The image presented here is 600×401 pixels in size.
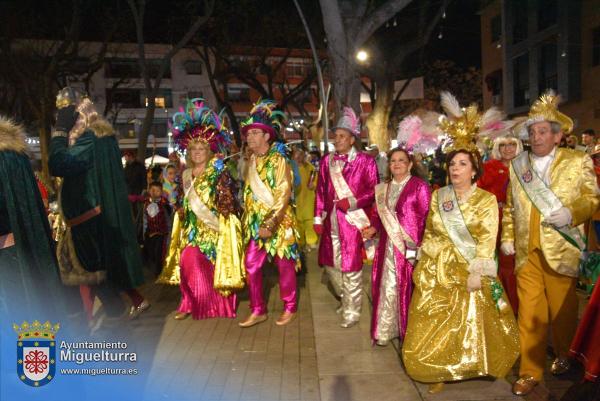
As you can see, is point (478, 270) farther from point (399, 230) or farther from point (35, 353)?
point (35, 353)

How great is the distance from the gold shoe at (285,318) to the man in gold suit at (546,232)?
2.46 m

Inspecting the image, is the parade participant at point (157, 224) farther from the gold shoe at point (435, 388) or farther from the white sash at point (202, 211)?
the gold shoe at point (435, 388)

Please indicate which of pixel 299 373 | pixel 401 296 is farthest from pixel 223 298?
pixel 401 296

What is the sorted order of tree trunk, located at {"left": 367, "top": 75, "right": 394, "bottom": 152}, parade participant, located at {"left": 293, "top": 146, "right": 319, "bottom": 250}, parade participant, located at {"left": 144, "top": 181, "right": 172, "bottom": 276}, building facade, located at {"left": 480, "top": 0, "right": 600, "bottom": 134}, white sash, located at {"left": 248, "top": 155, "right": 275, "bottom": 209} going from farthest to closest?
building facade, located at {"left": 480, "top": 0, "right": 600, "bottom": 134} < tree trunk, located at {"left": 367, "top": 75, "right": 394, "bottom": 152} < parade participant, located at {"left": 293, "top": 146, "right": 319, "bottom": 250} < parade participant, located at {"left": 144, "top": 181, "right": 172, "bottom": 276} < white sash, located at {"left": 248, "top": 155, "right": 275, "bottom": 209}

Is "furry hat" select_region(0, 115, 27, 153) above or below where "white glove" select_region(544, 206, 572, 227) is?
above

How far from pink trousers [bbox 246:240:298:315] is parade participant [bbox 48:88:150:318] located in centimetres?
131

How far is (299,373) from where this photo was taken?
4230 millimetres

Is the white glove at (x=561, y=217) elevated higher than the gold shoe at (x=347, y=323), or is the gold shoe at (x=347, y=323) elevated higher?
the white glove at (x=561, y=217)

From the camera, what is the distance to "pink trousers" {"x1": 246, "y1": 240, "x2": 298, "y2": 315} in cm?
545

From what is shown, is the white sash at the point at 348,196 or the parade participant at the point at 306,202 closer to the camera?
the white sash at the point at 348,196

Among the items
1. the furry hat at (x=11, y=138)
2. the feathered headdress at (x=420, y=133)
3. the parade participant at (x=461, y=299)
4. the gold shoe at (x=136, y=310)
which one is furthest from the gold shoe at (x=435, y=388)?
the gold shoe at (x=136, y=310)

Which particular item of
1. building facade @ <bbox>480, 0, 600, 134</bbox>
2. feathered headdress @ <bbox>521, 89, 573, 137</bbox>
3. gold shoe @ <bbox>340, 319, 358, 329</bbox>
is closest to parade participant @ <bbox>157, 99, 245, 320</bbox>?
gold shoe @ <bbox>340, 319, 358, 329</bbox>

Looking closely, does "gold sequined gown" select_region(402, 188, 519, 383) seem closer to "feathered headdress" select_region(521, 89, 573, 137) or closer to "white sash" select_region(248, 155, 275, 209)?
"feathered headdress" select_region(521, 89, 573, 137)

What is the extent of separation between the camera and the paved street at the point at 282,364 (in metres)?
3.82
